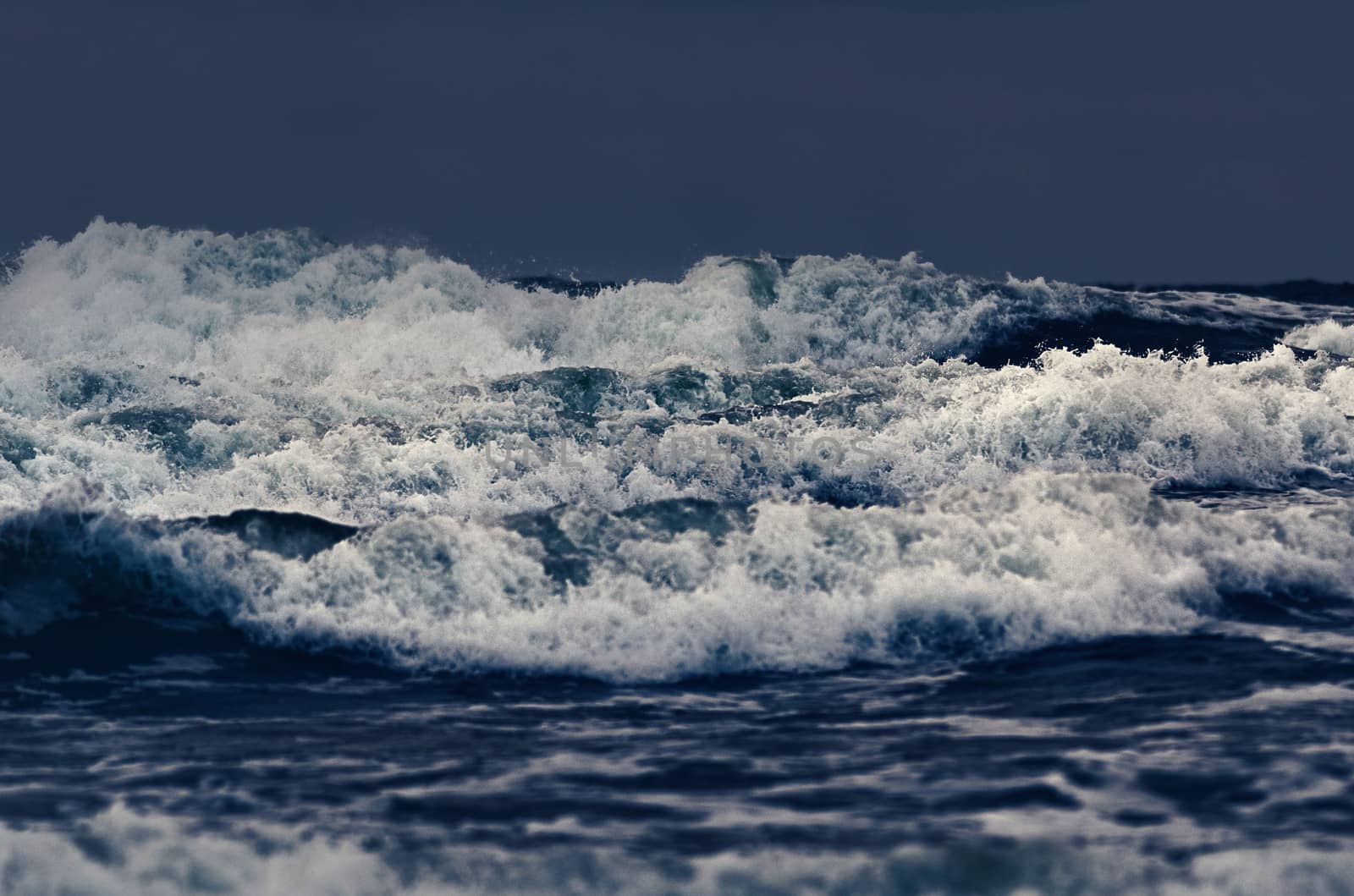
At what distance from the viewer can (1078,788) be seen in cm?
652

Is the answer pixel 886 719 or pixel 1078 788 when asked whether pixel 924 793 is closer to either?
pixel 1078 788

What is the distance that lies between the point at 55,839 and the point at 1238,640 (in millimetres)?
6446

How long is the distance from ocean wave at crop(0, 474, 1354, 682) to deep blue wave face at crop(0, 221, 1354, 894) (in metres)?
0.03

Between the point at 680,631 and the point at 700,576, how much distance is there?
66 cm

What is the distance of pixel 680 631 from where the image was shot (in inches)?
353

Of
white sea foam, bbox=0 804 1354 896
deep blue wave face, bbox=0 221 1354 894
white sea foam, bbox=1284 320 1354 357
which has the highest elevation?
white sea foam, bbox=1284 320 1354 357

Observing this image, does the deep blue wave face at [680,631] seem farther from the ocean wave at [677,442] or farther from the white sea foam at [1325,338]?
the white sea foam at [1325,338]

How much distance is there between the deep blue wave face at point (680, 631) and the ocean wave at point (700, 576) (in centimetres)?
3

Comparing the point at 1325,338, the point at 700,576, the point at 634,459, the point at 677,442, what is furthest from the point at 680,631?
the point at 1325,338

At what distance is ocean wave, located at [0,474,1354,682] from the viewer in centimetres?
898

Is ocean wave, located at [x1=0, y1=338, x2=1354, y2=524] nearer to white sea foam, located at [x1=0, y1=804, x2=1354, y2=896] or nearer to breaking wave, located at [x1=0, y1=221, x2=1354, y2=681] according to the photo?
breaking wave, located at [x1=0, y1=221, x2=1354, y2=681]

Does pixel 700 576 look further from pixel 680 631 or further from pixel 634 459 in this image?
pixel 634 459

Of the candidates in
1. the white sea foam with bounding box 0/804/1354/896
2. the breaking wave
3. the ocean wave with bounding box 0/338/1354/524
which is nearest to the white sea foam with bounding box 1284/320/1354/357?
the breaking wave

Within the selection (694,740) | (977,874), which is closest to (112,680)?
(694,740)
